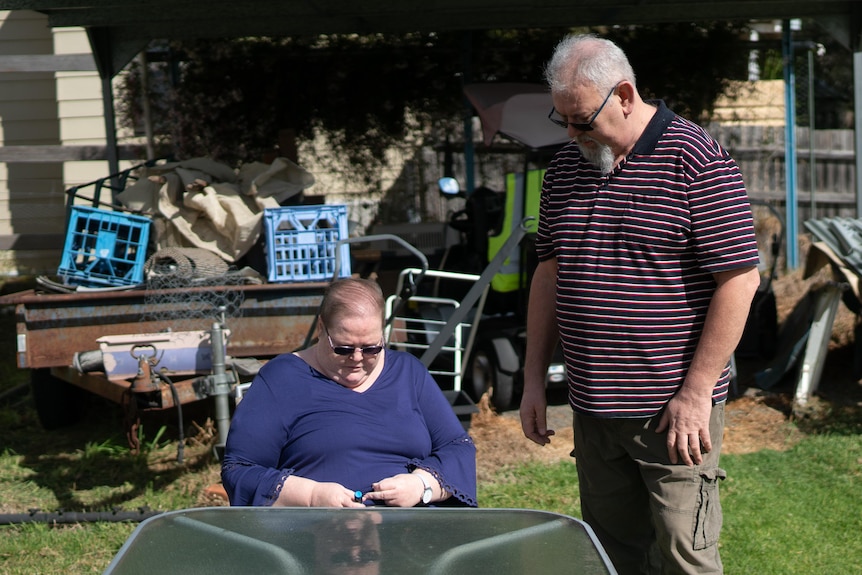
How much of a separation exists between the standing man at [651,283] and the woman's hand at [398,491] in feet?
1.66

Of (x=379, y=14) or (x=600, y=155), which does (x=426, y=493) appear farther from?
(x=379, y=14)

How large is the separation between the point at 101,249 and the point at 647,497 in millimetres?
3948

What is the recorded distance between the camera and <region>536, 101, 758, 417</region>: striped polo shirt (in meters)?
2.53

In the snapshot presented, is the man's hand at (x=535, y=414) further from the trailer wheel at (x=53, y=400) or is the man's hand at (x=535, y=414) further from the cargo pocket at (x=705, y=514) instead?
the trailer wheel at (x=53, y=400)

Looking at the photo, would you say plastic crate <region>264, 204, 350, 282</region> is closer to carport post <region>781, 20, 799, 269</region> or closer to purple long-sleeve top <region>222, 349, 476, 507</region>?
purple long-sleeve top <region>222, 349, 476, 507</region>

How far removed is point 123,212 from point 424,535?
4.51m

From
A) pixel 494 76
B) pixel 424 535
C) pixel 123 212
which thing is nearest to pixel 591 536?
pixel 424 535

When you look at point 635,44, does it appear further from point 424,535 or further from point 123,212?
point 424,535

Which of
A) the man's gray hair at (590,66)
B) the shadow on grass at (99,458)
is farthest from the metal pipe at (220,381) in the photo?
the man's gray hair at (590,66)

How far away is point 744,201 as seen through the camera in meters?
2.55

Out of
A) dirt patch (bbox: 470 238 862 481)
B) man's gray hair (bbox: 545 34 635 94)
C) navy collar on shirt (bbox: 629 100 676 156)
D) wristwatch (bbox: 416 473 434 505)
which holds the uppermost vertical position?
man's gray hair (bbox: 545 34 635 94)

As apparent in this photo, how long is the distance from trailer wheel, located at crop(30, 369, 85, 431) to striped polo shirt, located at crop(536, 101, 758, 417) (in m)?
4.44

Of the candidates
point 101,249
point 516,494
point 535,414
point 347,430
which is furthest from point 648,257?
point 101,249

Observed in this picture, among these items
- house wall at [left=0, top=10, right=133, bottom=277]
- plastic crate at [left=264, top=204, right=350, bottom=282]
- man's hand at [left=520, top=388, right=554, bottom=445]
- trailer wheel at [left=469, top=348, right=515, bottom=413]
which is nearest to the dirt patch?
trailer wheel at [left=469, top=348, right=515, bottom=413]
